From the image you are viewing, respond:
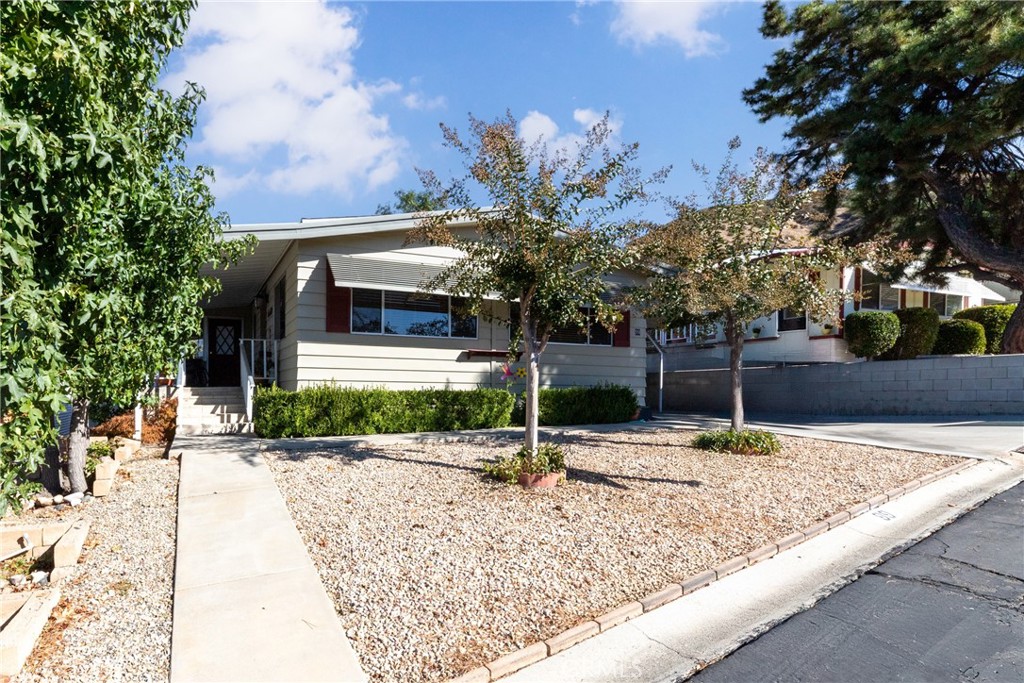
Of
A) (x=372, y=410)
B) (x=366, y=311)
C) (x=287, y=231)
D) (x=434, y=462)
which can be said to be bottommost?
(x=434, y=462)

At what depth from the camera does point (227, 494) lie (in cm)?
606

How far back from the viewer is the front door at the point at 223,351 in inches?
647

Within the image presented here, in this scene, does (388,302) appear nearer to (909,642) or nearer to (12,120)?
(12,120)

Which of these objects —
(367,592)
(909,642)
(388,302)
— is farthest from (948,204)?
(367,592)

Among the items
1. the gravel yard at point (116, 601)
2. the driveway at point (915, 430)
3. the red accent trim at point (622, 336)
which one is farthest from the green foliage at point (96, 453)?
the driveway at point (915, 430)

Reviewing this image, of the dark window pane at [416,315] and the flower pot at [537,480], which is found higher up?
the dark window pane at [416,315]

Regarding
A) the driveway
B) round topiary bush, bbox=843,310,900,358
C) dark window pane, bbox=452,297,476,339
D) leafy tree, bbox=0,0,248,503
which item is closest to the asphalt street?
leafy tree, bbox=0,0,248,503

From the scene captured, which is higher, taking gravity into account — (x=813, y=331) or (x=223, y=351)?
(x=813, y=331)

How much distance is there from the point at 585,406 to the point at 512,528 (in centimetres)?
740

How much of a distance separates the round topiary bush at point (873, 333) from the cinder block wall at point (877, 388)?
0.49 metres

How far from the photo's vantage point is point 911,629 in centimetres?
369

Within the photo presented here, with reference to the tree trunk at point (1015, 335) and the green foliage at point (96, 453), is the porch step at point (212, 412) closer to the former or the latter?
the green foliage at point (96, 453)

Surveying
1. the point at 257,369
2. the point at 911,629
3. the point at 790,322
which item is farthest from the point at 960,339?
the point at 257,369

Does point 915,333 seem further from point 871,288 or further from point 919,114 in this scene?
point 919,114
